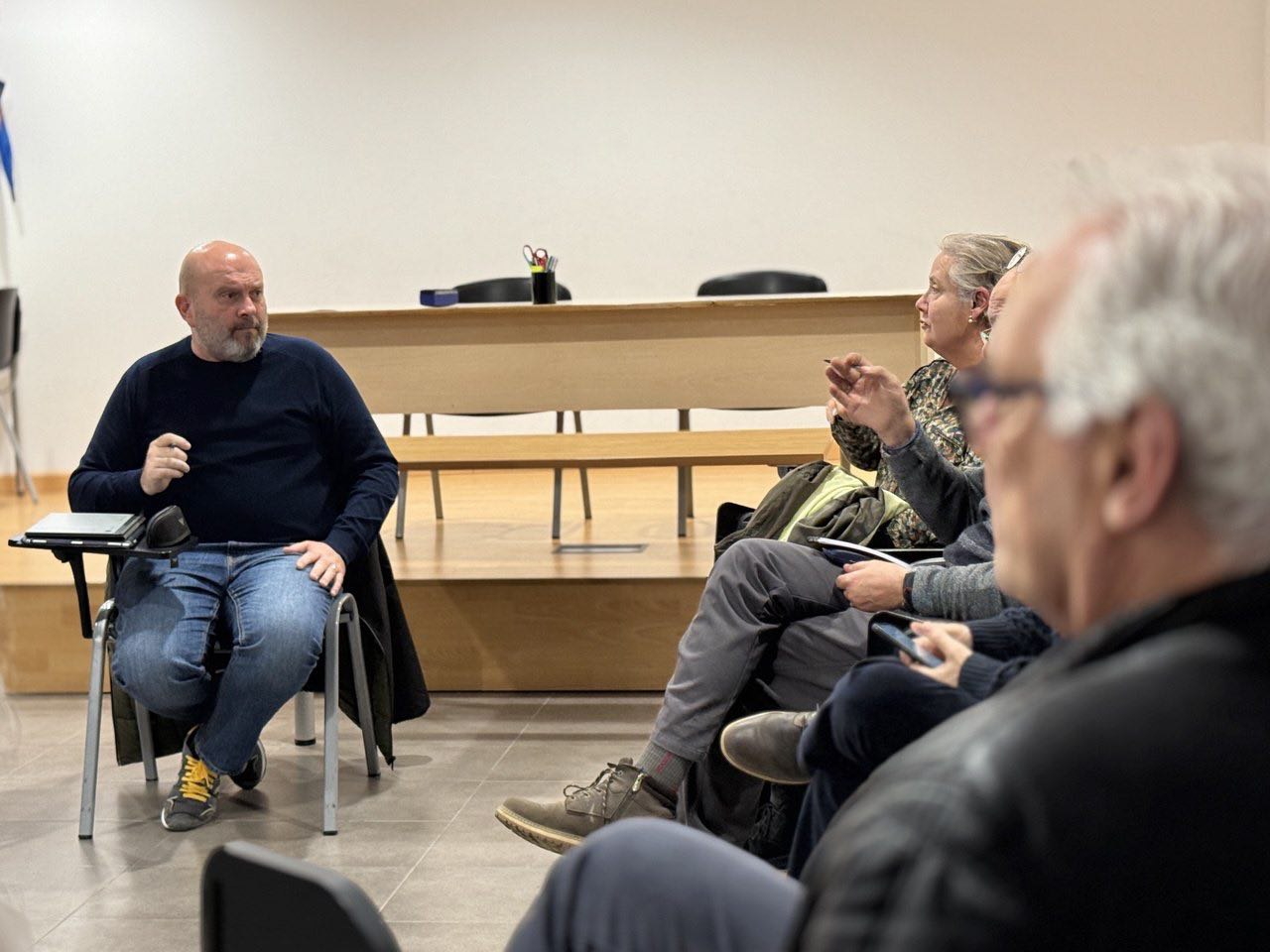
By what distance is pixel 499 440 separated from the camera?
14.3 feet

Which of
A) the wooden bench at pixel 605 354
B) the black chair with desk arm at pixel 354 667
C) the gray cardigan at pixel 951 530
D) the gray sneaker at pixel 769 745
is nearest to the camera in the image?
the gray sneaker at pixel 769 745

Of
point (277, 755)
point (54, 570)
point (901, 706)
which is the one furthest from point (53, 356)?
point (901, 706)

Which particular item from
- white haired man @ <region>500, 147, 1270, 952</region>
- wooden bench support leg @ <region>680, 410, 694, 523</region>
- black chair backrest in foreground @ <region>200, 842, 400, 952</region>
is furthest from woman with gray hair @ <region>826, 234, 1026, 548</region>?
white haired man @ <region>500, 147, 1270, 952</region>

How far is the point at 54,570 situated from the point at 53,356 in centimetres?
319

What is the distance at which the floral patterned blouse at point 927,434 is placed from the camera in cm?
272

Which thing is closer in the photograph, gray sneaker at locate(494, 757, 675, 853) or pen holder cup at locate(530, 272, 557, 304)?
gray sneaker at locate(494, 757, 675, 853)

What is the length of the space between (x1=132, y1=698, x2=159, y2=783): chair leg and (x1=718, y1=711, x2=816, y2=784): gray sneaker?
1537mm

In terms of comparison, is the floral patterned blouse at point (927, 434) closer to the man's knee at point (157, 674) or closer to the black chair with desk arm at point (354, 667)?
the black chair with desk arm at point (354, 667)

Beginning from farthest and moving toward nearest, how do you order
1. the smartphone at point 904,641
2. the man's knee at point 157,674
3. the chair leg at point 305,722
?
1. the chair leg at point 305,722
2. the man's knee at point 157,674
3. the smartphone at point 904,641

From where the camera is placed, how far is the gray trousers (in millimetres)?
2496

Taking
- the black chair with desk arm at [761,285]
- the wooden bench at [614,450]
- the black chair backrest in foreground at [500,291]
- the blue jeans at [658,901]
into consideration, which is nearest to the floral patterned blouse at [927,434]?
the wooden bench at [614,450]

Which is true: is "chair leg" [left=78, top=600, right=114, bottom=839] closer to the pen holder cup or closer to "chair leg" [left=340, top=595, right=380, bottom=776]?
"chair leg" [left=340, top=595, right=380, bottom=776]

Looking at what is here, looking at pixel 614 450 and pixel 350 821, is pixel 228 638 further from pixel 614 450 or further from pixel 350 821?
pixel 614 450

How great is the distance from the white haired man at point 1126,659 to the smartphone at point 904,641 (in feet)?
3.33
